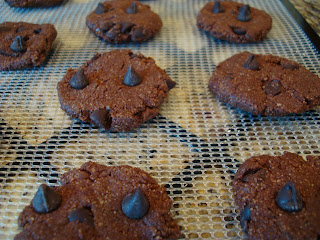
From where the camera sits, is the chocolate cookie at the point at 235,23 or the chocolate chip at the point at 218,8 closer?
the chocolate cookie at the point at 235,23

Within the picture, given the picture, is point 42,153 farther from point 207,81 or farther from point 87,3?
point 87,3

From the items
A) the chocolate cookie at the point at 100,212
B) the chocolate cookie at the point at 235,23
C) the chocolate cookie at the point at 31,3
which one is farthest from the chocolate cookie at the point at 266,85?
the chocolate cookie at the point at 31,3

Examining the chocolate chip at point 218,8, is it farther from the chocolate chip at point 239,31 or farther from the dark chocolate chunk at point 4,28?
the dark chocolate chunk at point 4,28

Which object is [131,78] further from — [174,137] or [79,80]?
[174,137]

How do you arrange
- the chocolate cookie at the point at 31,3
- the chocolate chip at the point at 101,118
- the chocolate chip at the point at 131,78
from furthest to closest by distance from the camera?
the chocolate cookie at the point at 31,3, the chocolate chip at the point at 131,78, the chocolate chip at the point at 101,118

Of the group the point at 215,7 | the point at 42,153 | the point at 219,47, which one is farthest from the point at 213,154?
the point at 215,7

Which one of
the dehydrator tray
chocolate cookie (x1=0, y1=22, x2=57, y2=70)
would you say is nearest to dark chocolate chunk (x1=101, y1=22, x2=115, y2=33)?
the dehydrator tray

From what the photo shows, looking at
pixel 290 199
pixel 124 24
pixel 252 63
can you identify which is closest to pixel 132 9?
pixel 124 24
